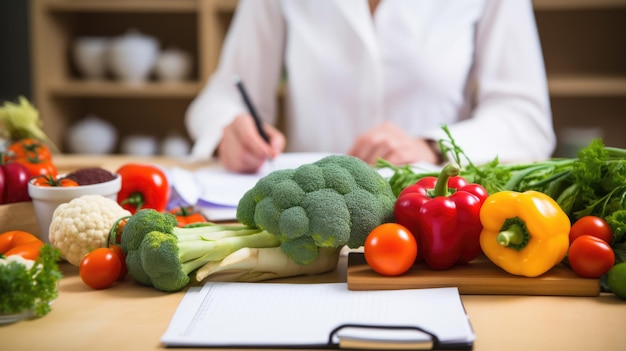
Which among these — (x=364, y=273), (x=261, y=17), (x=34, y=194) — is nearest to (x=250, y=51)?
(x=261, y=17)

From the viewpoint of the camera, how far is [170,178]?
1.34 metres

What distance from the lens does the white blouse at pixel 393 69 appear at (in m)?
1.86

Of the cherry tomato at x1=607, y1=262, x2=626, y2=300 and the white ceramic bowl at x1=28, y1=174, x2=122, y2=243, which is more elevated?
the white ceramic bowl at x1=28, y1=174, x2=122, y2=243

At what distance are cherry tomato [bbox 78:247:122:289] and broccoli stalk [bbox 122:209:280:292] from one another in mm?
21

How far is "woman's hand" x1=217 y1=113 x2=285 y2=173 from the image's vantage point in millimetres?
1530

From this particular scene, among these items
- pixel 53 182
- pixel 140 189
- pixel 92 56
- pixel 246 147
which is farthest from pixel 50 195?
pixel 92 56

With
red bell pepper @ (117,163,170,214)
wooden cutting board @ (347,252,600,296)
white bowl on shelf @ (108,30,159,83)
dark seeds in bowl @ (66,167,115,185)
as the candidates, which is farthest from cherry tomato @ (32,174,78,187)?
white bowl on shelf @ (108,30,159,83)

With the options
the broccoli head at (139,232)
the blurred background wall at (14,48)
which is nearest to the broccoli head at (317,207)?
the broccoli head at (139,232)

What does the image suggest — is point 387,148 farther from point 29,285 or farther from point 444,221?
point 29,285

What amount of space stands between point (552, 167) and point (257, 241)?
47 centimetres

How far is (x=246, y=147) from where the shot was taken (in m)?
1.55

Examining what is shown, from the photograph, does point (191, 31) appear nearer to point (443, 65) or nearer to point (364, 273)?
point (443, 65)

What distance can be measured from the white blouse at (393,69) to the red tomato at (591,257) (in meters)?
0.89

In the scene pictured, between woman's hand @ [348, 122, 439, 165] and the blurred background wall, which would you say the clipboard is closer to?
woman's hand @ [348, 122, 439, 165]
